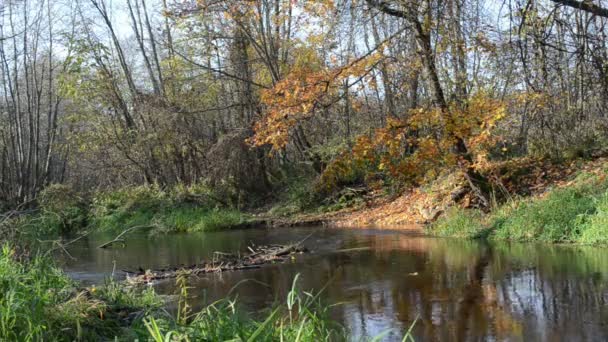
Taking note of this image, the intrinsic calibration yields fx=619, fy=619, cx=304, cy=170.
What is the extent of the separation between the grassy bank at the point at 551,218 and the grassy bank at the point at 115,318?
21.2 feet

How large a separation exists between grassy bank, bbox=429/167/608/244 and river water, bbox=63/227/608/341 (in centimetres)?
47

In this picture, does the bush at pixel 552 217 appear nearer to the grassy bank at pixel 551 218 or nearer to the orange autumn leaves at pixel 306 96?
the grassy bank at pixel 551 218

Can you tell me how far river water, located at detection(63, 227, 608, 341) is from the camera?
6.71 m

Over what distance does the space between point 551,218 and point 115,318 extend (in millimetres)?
9178

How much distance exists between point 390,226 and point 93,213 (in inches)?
545

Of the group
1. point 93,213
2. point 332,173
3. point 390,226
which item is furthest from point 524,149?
point 93,213

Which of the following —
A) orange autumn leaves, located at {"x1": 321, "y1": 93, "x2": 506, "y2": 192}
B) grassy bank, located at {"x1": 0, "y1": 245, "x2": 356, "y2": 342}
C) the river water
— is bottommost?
the river water

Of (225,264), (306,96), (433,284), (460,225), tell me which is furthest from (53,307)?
(460,225)

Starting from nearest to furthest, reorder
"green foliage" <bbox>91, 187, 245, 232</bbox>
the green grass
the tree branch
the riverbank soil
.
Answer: the green grass, the tree branch, the riverbank soil, "green foliage" <bbox>91, 187, 245, 232</bbox>

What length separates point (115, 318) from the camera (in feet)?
21.7

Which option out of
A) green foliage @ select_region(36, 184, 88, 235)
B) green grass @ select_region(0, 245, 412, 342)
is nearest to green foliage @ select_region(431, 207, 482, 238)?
green grass @ select_region(0, 245, 412, 342)

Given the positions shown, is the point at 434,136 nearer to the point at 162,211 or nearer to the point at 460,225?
the point at 460,225

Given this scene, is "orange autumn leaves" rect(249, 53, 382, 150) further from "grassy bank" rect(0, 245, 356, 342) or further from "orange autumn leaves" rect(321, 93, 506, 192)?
"grassy bank" rect(0, 245, 356, 342)

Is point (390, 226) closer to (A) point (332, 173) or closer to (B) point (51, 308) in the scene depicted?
(A) point (332, 173)
